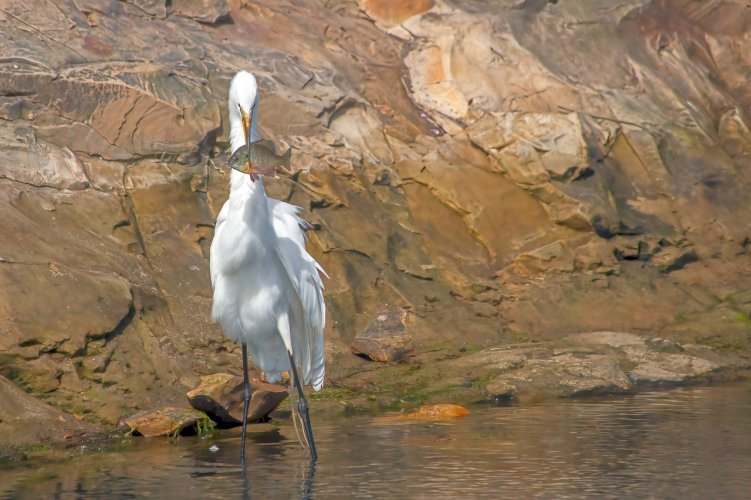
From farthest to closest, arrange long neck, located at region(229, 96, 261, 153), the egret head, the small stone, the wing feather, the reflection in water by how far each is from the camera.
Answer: the small stone → the wing feather → long neck, located at region(229, 96, 261, 153) → the egret head → the reflection in water

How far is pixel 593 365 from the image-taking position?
34.6 feet

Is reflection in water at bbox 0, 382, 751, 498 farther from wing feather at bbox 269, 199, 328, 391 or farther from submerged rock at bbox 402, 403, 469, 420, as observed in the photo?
wing feather at bbox 269, 199, 328, 391

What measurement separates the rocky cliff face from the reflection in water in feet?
4.30

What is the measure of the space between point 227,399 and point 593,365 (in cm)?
341

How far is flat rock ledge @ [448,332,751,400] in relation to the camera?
10.3m

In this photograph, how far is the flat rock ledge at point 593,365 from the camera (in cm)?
1030

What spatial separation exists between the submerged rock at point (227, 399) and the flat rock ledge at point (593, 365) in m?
2.09

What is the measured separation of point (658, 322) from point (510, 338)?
5.25 ft

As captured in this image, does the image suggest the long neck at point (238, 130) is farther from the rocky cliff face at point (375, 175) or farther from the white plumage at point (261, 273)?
the rocky cliff face at point (375, 175)

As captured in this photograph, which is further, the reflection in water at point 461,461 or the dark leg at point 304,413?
the dark leg at point 304,413

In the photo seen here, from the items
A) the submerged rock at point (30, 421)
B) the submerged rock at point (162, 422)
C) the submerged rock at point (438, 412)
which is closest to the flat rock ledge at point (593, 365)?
the submerged rock at point (438, 412)

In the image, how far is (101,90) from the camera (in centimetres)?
1169

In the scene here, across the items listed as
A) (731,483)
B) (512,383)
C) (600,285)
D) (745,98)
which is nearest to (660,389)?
(512,383)

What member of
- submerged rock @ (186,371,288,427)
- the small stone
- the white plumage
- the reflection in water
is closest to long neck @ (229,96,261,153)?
the white plumage
